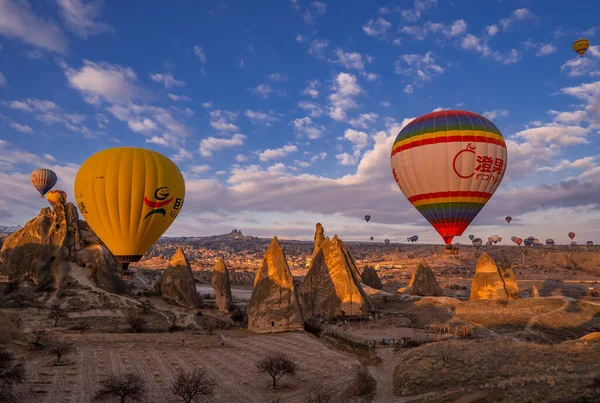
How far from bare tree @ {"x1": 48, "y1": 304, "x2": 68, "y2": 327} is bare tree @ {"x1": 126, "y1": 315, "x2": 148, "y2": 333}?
18.3ft

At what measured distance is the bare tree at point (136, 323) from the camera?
1441 inches

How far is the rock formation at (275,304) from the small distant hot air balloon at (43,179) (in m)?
64.2

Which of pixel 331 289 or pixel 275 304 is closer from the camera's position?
pixel 275 304

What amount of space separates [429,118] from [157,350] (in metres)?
29.9

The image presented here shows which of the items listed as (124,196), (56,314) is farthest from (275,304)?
(56,314)

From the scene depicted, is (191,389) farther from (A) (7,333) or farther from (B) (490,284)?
(B) (490,284)

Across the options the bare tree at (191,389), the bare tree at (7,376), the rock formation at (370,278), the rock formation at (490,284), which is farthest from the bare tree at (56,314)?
the rock formation at (490,284)

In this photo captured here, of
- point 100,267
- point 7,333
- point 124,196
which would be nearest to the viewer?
point 7,333

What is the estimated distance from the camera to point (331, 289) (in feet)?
139

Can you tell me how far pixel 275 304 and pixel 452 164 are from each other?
63.9 feet

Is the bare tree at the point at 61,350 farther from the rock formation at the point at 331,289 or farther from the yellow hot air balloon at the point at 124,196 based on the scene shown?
the rock formation at the point at 331,289

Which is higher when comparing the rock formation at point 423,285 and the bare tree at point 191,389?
the rock formation at point 423,285

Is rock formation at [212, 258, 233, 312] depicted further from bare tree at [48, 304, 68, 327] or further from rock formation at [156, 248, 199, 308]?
bare tree at [48, 304, 68, 327]

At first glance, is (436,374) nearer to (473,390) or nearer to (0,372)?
(473,390)
